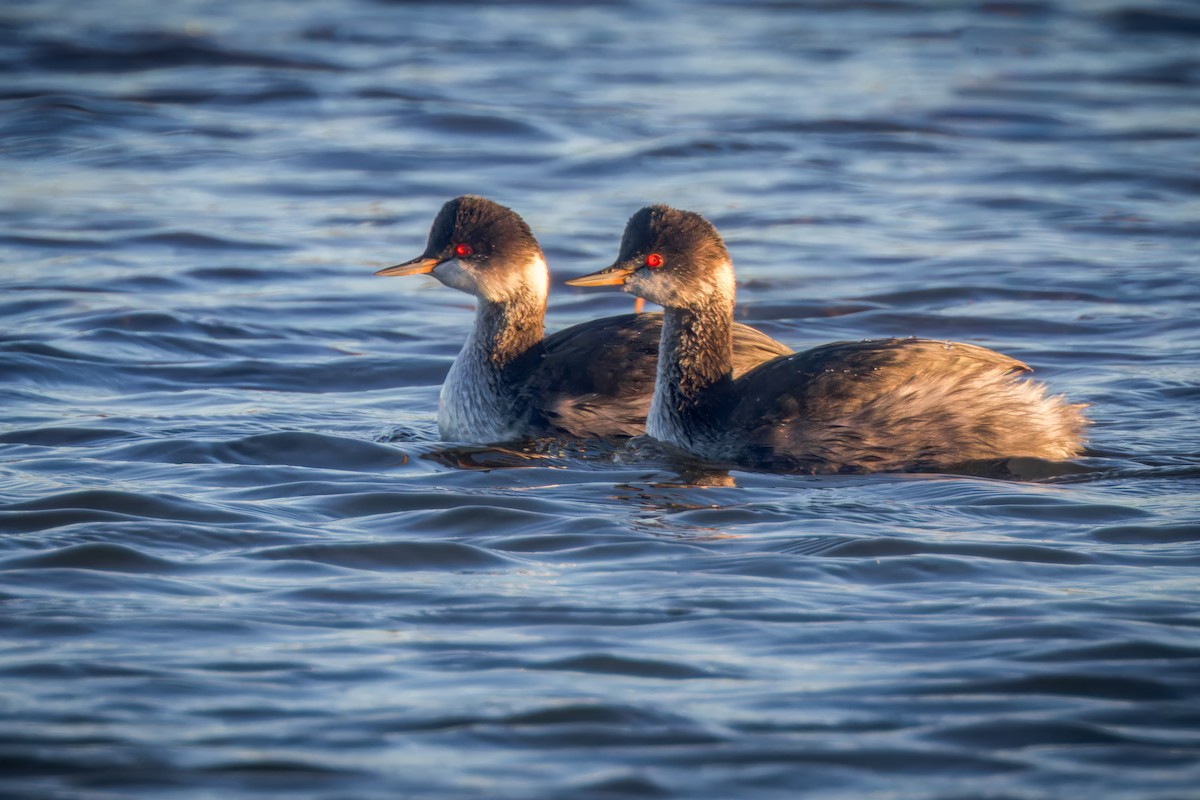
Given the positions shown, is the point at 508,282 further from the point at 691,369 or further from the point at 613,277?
the point at 691,369

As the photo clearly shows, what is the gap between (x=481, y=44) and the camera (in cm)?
2131

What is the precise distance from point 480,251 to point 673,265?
4.03 ft

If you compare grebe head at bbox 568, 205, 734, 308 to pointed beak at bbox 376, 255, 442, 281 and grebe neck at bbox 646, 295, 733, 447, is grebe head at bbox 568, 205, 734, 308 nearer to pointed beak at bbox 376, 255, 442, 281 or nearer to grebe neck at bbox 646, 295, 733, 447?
grebe neck at bbox 646, 295, 733, 447

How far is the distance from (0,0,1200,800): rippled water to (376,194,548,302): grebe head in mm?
826

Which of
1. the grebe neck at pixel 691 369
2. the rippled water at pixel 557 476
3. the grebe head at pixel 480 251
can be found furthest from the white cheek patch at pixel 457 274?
the grebe neck at pixel 691 369

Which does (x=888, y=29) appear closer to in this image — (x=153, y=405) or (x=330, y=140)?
(x=330, y=140)

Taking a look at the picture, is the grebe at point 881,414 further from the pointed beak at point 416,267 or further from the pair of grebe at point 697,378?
the pointed beak at point 416,267

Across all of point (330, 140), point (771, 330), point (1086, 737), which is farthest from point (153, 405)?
point (330, 140)

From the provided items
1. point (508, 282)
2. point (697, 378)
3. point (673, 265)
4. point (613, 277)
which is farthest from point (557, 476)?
point (508, 282)

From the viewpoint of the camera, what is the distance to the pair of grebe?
7.56 metres

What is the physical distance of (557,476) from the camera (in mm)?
7625

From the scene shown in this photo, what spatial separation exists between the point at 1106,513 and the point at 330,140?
11.3m

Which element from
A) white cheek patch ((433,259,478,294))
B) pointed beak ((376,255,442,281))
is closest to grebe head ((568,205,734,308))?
white cheek patch ((433,259,478,294))

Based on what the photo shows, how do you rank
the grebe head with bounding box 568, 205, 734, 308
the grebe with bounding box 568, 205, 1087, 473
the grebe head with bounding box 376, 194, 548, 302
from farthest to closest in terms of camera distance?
the grebe head with bounding box 376, 194, 548, 302 → the grebe head with bounding box 568, 205, 734, 308 → the grebe with bounding box 568, 205, 1087, 473
